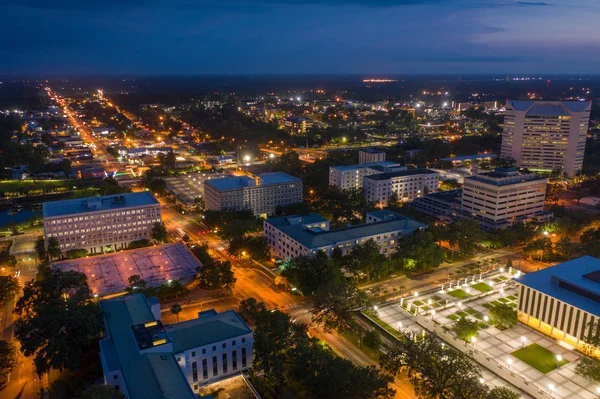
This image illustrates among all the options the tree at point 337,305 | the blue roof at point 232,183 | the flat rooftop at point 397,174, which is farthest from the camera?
the flat rooftop at point 397,174

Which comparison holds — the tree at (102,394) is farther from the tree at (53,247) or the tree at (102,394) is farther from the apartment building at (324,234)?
the tree at (53,247)

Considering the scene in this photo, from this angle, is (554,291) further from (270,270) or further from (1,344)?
(1,344)

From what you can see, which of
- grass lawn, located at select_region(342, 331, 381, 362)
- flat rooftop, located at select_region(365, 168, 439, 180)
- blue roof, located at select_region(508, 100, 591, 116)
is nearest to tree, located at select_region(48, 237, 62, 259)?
grass lawn, located at select_region(342, 331, 381, 362)

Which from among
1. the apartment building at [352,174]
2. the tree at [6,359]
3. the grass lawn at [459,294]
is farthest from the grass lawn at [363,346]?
the apartment building at [352,174]

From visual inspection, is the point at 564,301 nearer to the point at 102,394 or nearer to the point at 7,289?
the point at 102,394

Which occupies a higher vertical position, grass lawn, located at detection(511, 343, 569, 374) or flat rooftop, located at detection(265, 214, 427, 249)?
flat rooftop, located at detection(265, 214, 427, 249)

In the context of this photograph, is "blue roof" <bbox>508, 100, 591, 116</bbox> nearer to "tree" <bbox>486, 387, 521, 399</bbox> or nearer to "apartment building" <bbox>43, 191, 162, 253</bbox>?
"apartment building" <bbox>43, 191, 162, 253</bbox>

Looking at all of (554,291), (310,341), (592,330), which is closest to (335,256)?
(310,341)
